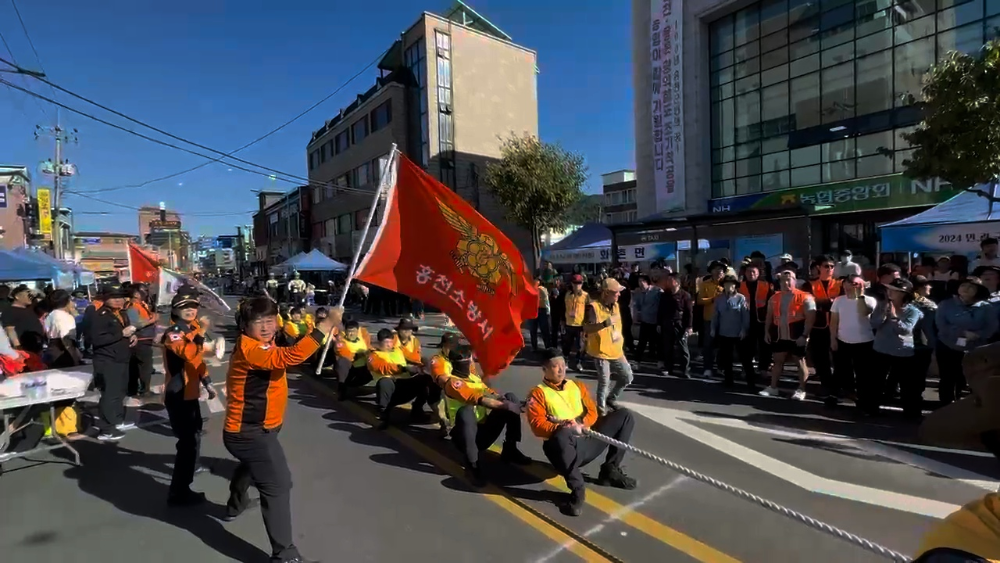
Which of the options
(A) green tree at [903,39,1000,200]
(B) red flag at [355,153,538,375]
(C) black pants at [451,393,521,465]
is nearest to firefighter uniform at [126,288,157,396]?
(B) red flag at [355,153,538,375]

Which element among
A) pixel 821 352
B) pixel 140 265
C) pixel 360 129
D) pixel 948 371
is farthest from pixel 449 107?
pixel 948 371

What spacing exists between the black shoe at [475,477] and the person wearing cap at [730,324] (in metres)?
4.81

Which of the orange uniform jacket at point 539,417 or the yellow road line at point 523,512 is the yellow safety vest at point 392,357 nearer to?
the yellow road line at point 523,512

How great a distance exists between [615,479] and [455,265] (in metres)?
2.22

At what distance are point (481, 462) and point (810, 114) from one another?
22.0 meters

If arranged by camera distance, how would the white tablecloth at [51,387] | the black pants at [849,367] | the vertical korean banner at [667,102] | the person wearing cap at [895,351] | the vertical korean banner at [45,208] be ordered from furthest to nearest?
the vertical korean banner at [45,208] < the vertical korean banner at [667,102] < the black pants at [849,367] < the person wearing cap at [895,351] < the white tablecloth at [51,387]

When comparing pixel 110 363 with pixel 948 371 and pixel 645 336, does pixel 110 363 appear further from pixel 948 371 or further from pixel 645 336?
pixel 948 371

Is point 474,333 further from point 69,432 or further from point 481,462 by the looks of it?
point 69,432

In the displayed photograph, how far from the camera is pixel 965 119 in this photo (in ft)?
29.0

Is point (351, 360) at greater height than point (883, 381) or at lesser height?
greater

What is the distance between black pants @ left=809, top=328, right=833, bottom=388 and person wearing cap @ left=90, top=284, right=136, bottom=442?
27.7 ft

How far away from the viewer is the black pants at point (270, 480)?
339cm

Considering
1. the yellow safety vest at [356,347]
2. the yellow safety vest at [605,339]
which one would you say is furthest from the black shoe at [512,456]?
the yellow safety vest at [356,347]

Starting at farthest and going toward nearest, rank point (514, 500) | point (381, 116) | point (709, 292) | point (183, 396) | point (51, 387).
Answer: point (381, 116) < point (709, 292) < point (51, 387) < point (183, 396) < point (514, 500)
